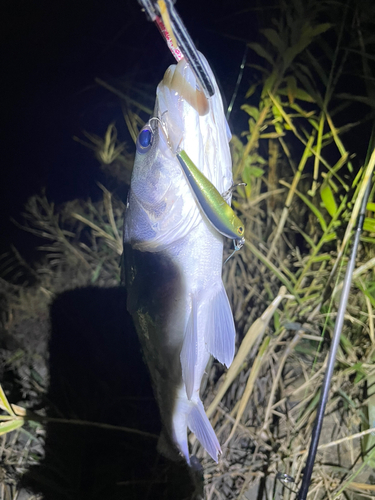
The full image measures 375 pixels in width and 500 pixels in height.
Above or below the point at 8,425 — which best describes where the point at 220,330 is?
above

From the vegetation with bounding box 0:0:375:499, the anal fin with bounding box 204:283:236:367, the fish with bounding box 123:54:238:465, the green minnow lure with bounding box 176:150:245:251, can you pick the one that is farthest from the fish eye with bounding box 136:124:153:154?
the vegetation with bounding box 0:0:375:499

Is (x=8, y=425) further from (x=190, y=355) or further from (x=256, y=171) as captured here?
(x=256, y=171)

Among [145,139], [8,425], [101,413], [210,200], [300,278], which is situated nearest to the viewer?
[210,200]

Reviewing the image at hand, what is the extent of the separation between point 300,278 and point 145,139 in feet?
2.08

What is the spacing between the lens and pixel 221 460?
91 centimetres

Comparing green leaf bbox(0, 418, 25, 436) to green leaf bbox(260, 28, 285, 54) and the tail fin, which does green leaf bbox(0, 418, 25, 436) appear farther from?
green leaf bbox(260, 28, 285, 54)

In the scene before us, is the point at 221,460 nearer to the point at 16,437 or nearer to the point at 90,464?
the point at 90,464

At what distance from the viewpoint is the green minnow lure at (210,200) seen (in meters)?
0.45

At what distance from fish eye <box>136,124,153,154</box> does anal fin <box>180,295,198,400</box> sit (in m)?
0.37

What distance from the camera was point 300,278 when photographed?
0.85 meters

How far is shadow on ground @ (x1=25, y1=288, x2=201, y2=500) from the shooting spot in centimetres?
100

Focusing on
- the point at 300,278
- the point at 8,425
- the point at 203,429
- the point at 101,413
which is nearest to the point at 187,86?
the point at 300,278

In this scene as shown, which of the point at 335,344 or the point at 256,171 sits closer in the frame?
the point at 335,344

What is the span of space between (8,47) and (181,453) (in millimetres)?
1740
